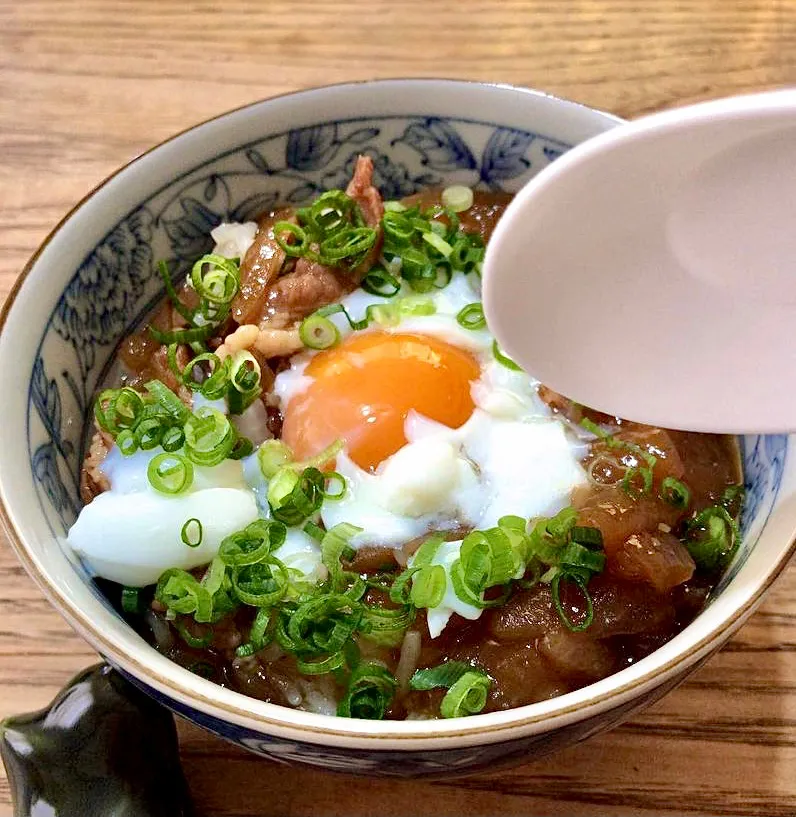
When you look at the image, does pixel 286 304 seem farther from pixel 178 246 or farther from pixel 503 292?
pixel 503 292

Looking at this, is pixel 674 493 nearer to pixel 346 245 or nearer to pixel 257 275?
pixel 346 245

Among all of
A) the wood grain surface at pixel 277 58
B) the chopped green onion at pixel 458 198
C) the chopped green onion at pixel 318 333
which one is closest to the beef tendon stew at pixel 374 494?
the chopped green onion at pixel 318 333

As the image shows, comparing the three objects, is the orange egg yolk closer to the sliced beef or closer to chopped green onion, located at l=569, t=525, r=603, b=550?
the sliced beef

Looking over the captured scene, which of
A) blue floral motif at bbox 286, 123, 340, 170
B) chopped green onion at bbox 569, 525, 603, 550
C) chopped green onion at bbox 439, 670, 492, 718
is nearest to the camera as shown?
chopped green onion at bbox 439, 670, 492, 718

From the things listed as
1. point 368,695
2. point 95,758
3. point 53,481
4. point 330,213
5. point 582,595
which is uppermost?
point 330,213

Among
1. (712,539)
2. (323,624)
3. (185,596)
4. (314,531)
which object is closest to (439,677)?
(323,624)

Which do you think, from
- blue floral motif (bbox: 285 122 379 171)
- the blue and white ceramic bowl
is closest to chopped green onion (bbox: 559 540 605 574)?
the blue and white ceramic bowl

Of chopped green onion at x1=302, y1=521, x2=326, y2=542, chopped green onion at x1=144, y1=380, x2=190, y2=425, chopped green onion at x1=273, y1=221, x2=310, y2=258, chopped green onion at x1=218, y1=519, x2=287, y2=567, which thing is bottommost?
chopped green onion at x1=302, y1=521, x2=326, y2=542
